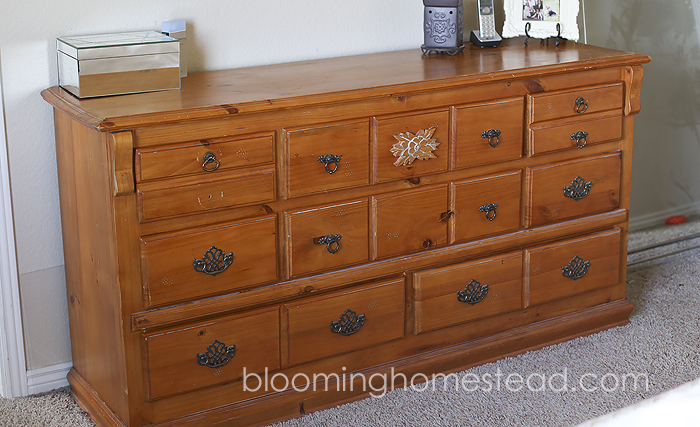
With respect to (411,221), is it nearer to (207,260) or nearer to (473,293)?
(473,293)

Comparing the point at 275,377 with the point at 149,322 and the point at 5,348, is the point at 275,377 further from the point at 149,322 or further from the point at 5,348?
the point at 5,348

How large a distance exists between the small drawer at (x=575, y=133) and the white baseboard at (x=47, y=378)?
4.91ft

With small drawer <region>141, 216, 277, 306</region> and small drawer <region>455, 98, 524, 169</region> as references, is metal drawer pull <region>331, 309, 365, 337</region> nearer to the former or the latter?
small drawer <region>141, 216, 277, 306</region>

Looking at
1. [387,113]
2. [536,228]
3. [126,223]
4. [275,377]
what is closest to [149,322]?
[126,223]

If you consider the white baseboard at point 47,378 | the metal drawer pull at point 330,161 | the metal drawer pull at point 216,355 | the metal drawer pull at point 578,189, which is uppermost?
the metal drawer pull at point 330,161

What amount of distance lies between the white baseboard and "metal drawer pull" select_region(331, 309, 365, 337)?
81cm

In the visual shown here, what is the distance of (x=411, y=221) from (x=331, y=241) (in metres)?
0.25

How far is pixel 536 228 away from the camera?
2.30 metres

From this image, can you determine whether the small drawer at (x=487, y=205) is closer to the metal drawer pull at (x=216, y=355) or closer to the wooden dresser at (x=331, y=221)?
the wooden dresser at (x=331, y=221)

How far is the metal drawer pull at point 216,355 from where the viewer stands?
1.89 m

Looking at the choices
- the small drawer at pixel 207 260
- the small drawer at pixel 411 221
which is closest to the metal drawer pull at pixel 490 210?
the small drawer at pixel 411 221

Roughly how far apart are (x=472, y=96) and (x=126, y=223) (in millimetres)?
976

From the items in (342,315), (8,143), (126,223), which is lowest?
(342,315)

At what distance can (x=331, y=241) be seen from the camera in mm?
1983
